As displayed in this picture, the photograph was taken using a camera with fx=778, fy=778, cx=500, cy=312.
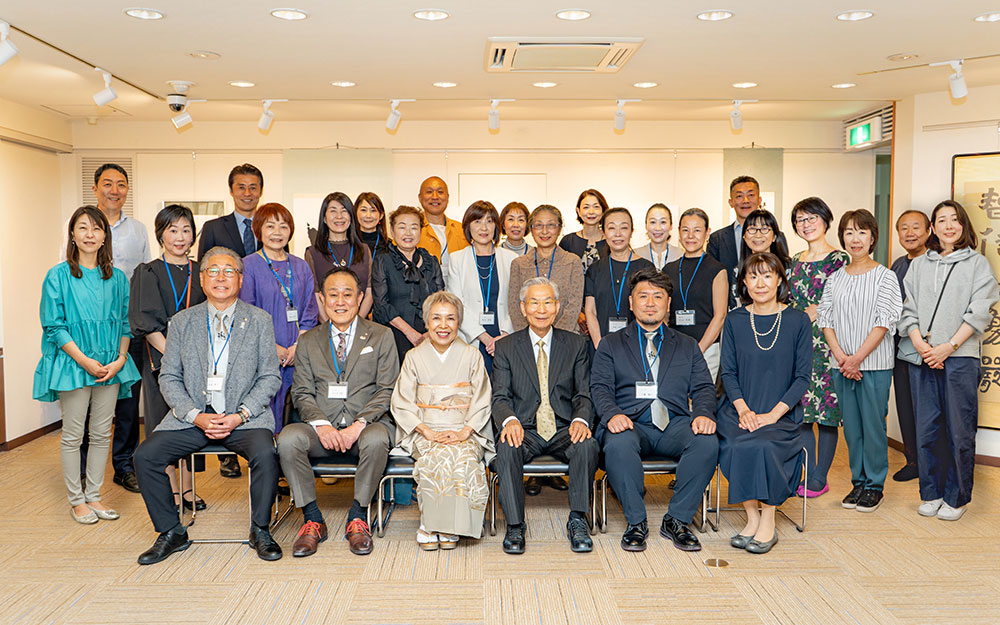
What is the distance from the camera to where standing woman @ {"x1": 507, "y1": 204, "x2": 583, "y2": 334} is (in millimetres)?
5148

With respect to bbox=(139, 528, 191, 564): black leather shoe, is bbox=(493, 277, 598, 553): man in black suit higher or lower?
higher

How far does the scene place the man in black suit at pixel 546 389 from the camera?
13.9 ft

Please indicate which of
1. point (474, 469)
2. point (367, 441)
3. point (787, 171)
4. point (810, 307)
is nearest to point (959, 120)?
point (787, 171)

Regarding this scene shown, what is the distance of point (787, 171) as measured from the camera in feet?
26.1

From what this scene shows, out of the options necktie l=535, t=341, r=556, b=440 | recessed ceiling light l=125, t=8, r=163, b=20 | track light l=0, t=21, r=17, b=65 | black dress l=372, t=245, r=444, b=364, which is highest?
recessed ceiling light l=125, t=8, r=163, b=20

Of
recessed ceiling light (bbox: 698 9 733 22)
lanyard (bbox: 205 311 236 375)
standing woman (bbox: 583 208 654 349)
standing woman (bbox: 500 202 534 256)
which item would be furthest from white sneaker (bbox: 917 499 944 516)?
lanyard (bbox: 205 311 236 375)

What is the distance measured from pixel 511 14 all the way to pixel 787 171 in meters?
4.82

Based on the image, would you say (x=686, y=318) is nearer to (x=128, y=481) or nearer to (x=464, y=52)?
(x=464, y=52)

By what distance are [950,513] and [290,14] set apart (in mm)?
4746

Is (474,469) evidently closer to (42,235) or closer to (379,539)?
(379,539)

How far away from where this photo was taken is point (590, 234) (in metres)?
5.87

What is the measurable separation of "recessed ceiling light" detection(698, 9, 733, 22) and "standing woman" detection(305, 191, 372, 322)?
2.47m

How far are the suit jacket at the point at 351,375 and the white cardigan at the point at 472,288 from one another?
0.80 m

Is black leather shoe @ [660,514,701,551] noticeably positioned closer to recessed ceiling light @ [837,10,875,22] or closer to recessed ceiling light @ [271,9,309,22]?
recessed ceiling light @ [837,10,875,22]
